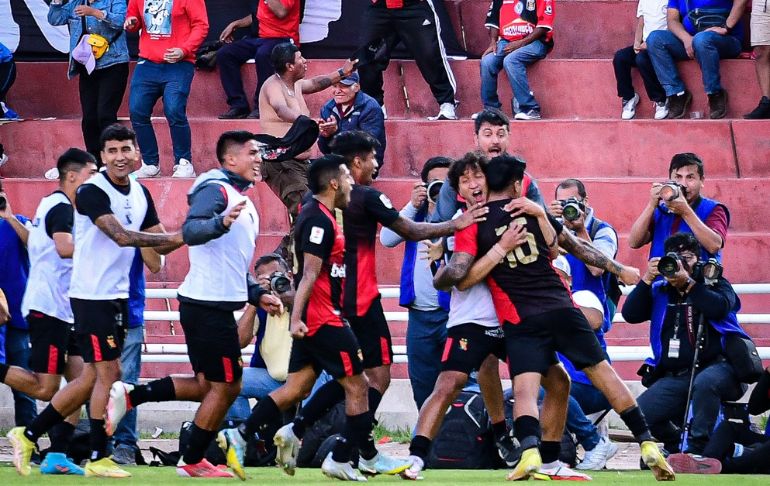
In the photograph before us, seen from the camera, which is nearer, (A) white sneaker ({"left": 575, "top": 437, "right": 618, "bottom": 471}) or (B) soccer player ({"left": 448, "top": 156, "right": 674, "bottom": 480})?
(B) soccer player ({"left": 448, "top": 156, "right": 674, "bottom": 480})

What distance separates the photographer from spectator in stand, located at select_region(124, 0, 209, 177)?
576 inches

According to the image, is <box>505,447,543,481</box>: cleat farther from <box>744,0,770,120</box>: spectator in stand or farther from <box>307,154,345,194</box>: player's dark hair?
<box>744,0,770,120</box>: spectator in stand

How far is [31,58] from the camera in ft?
54.5

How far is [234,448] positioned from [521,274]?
2.01 meters

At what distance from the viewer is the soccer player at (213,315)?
9.19 metres

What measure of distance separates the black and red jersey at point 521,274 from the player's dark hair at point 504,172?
0.10 m

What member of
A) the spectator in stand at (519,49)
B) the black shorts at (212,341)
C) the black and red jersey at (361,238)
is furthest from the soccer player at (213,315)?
the spectator in stand at (519,49)

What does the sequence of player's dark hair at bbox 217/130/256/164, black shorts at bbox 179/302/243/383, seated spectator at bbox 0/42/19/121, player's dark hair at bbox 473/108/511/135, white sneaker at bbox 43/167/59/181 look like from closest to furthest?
black shorts at bbox 179/302/243/383 < player's dark hair at bbox 217/130/256/164 < player's dark hair at bbox 473/108/511/135 < white sneaker at bbox 43/167/59/181 < seated spectator at bbox 0/42/19/121

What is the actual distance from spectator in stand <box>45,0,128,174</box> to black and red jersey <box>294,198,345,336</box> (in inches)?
239

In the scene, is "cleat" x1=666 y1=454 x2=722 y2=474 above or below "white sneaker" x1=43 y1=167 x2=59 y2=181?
below

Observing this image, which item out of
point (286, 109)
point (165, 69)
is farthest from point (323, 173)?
point (165, 69)

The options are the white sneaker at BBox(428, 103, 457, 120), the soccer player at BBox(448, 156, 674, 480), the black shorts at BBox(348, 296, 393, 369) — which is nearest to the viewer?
the soccer player at BBox(448, 156, 674, 480)

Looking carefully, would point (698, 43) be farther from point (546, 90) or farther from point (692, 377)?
point (692, 377)

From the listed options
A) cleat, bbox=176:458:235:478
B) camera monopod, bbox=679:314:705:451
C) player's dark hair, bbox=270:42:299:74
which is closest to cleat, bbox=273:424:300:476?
cleat, bbox=176:458:235:478
